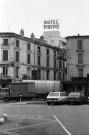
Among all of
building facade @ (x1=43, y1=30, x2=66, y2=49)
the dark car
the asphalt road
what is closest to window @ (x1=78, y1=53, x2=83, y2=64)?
the dark car

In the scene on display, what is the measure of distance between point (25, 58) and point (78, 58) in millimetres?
13386

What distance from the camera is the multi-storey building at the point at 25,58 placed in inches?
2803

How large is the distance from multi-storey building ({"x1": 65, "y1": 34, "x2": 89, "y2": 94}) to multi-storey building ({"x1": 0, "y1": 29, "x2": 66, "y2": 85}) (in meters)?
6.98

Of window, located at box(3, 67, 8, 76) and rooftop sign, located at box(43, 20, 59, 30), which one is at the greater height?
rooftop sign, located at box(43, 20, 59, 30)

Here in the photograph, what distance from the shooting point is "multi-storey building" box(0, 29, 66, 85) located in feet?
234

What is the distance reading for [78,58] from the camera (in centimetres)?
6644

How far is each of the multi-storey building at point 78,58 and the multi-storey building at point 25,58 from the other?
698 centimetres

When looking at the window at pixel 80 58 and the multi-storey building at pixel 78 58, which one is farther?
the window at pixel 80 58

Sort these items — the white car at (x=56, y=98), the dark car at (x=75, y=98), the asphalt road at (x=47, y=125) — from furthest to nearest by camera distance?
the white car at (x=56, y=98) < the dark car at (x=75, y=98) < the asphalt road at (x=47, y=125)

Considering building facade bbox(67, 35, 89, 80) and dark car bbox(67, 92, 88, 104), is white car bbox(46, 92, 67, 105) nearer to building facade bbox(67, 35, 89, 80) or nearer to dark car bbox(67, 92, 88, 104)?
dark car bbox(67, 92, 88, 104)

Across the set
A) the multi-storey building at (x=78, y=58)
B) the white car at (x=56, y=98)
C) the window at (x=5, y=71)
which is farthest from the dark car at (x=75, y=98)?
the window at (x=5, y=71)

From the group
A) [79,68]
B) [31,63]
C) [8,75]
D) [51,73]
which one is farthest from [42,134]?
[51,73]

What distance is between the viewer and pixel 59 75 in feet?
292

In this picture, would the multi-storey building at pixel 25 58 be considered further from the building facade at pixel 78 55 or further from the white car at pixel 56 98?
the white car at pixel 56 98
